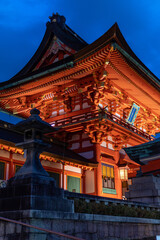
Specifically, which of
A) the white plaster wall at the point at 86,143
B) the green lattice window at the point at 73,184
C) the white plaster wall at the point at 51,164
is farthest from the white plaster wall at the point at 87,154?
the white plaster wall at the point at 51,164

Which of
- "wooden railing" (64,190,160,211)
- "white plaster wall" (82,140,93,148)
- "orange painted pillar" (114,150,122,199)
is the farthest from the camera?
"white plaster wall" (82,140,93,148)

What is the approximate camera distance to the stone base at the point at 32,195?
24.9 ft

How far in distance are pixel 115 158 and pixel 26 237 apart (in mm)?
16941

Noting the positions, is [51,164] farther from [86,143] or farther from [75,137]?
[75,137]

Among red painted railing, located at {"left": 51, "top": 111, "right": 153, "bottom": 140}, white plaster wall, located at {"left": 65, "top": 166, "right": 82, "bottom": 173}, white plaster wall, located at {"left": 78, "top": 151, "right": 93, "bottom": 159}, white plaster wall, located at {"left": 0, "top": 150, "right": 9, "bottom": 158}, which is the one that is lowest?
white plaster wall, located at {"left": 65, "top": 166, "right": 82, "bottom": 173}

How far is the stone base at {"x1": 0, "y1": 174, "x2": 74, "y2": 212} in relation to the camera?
7.59m

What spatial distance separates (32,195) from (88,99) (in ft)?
51.1

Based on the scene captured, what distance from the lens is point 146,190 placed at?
515 inches

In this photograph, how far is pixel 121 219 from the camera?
9938 millimetres

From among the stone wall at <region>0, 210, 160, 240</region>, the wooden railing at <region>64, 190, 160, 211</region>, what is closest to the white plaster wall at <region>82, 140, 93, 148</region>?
the wooden railing at <region>64, 190, 160, 211</region>

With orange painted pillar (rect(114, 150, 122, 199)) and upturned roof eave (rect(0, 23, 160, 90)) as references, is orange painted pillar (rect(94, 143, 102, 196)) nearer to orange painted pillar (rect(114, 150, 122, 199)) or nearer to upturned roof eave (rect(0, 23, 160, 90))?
orange painted pillar (rect(114, 150, 122, 199))

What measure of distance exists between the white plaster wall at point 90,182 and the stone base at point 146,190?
7.27m

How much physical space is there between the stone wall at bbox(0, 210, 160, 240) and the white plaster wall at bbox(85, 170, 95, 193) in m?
9.54

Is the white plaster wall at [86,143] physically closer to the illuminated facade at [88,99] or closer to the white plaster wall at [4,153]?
the illuminated facade at [88,99]
